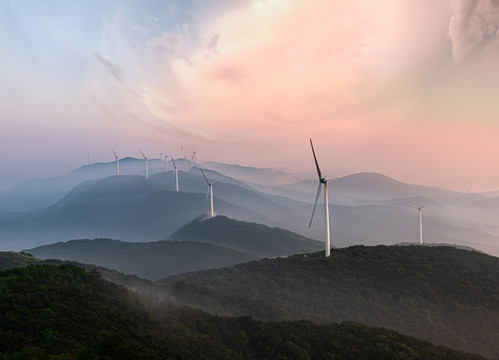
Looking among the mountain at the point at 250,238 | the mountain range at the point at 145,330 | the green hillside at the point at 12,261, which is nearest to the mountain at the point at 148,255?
the mountain at the point at 250,238

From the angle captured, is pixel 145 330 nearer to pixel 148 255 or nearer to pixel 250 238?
pixel 148 255

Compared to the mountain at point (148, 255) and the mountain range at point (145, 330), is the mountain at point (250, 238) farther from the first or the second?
the mountain range at point (145, 330)

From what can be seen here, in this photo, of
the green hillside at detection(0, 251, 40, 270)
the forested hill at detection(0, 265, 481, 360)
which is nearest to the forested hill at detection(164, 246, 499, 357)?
the forested hill at detection(0, 265, 481, 360)

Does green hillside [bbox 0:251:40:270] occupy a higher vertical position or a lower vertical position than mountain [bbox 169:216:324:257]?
higher

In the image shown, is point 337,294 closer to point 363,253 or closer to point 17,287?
point 363,253

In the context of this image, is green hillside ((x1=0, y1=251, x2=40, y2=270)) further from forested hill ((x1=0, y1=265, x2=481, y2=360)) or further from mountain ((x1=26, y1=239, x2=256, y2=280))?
forested hill ((x1=0, y1=265, x2=481, y2=360))

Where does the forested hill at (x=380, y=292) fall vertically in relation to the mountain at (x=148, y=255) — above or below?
above
